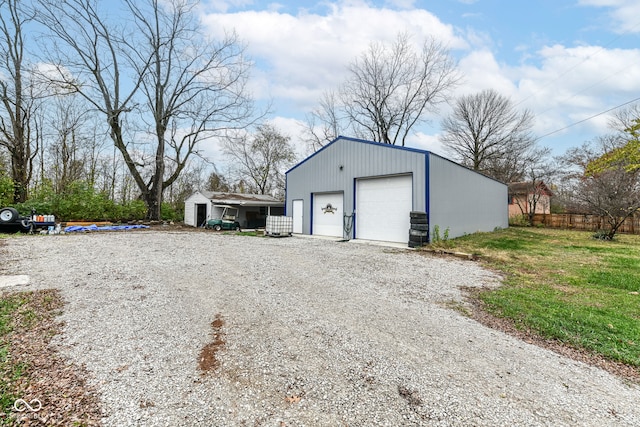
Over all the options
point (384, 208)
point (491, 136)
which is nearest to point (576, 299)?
point (384, 208)

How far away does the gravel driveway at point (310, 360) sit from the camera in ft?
6.03

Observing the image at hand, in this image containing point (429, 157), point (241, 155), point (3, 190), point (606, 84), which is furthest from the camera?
point (241, 155)

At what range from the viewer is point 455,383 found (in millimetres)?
2164

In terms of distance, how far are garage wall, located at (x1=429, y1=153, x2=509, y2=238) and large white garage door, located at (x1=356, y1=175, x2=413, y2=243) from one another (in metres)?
0.91

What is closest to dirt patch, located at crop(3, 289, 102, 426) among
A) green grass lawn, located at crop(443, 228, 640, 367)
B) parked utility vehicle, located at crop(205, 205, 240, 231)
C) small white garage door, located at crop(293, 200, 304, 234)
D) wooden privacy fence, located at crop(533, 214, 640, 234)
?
green grass lawn, located at crop(443, 228, 640, 367)

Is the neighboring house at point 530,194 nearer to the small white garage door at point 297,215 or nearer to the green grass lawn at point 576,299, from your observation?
the green grass lawn at point 576,299

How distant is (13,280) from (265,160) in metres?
25.6

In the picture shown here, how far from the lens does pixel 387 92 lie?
22641 millimetres

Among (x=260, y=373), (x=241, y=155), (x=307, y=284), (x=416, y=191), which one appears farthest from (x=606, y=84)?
(x=241, y=155)

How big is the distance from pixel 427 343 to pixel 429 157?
817 cm

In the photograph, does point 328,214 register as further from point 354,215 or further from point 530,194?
point 530,194

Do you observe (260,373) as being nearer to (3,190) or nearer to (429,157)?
(429,157)

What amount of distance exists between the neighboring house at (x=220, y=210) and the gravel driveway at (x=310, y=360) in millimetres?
13385

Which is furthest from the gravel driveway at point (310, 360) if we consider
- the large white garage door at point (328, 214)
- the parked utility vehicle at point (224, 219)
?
the parked utility vehicle at point (224, 219)
